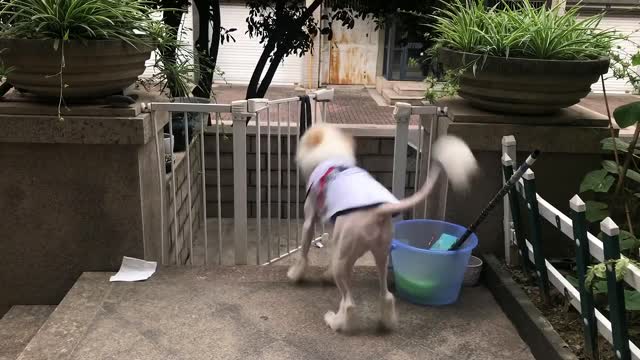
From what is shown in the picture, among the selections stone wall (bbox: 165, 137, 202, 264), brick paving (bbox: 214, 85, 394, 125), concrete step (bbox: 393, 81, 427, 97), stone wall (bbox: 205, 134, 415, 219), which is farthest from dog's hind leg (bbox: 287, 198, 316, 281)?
concrete step (bbox: 393, 81, 427, 97)

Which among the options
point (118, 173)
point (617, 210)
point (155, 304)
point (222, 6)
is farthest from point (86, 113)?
point (222, 6)

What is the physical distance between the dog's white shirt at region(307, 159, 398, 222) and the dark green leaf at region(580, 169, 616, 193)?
1.05 meters

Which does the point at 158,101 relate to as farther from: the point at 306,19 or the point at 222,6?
the point at 222,6

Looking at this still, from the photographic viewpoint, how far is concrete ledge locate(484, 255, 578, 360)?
7.50 ft

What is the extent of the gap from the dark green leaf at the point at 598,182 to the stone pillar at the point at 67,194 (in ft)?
7.57

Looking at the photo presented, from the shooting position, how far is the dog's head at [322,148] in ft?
8.40

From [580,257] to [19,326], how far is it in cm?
282

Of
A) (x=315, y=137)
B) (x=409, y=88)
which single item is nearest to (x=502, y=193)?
(x=315, y=137)

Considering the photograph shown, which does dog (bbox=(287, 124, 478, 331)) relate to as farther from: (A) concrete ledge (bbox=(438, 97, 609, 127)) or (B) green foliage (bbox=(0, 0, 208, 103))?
(B) green foliage (bbox=(0, 0, 208, 103))

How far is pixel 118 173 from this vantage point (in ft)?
9.54

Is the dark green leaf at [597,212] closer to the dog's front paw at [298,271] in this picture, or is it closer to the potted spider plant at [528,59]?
the potted spider plant at [528,59]

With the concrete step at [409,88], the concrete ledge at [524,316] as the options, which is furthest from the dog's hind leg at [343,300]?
the concrete step at [409,88]

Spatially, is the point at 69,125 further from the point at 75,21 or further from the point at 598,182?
the point at 598,182

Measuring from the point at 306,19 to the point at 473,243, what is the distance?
3.90 m
